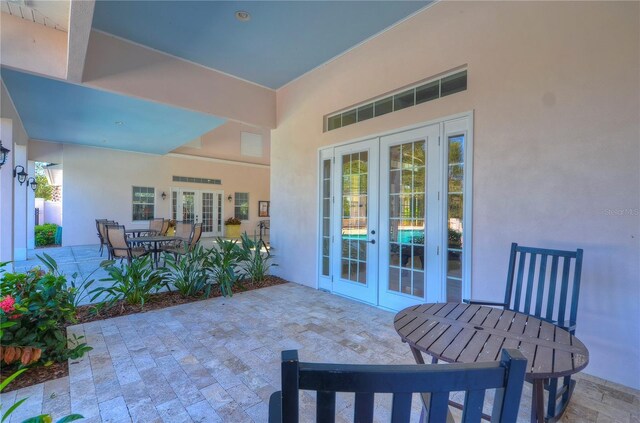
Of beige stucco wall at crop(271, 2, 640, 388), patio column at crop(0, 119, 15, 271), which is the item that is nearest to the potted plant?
patio column at crop(0, 119, 15, 271)

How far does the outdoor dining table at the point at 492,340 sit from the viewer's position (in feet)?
4.43

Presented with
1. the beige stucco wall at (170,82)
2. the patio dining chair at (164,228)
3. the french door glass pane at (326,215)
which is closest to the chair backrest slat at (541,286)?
the french door glass pane at (326,215)

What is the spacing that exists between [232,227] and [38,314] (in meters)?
10.5

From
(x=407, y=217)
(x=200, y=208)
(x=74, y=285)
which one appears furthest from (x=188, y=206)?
(x=407, y=217)

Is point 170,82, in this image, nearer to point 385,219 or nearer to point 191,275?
point 191,275

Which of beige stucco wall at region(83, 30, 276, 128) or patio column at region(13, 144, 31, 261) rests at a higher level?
beige stucco wall at region(83, 30, 276, 128)

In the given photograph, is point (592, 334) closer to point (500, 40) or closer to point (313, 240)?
point (500, 40)

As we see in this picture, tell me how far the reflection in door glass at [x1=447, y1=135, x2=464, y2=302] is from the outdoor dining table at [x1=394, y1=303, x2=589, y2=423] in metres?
1.33

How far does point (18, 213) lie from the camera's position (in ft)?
23.4

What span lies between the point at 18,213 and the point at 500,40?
10035 millimetres

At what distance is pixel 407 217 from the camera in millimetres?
3764

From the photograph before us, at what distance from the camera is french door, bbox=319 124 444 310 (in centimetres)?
350

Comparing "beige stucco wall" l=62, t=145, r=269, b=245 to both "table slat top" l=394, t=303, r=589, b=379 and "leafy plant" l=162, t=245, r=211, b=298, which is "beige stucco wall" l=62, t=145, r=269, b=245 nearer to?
"leafy plant" l=162, t=245, r=211, b=298

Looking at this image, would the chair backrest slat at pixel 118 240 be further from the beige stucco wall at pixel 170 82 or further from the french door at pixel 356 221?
the french door at pixel 356 221
